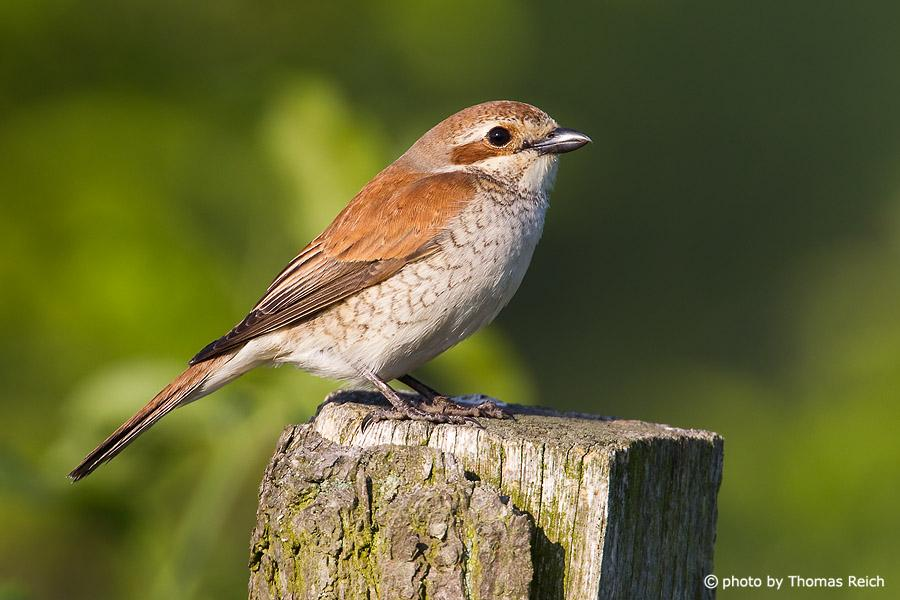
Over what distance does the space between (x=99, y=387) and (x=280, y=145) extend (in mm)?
913

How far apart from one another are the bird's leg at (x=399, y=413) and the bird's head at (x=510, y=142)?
897 millimetres

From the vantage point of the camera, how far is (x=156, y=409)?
3811 millimetres

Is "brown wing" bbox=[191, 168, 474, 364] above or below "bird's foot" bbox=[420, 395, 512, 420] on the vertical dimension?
above

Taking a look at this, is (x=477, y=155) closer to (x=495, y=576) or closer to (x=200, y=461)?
(x=200, y=461)

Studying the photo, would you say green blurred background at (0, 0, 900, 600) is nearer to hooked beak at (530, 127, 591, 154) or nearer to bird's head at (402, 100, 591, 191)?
bird's head at (402, 100, 591, 191)

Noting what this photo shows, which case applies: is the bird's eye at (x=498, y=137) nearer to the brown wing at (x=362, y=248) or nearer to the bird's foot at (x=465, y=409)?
the brown wing at (x=362, y=248)

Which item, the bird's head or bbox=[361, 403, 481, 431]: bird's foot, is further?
the bird's head

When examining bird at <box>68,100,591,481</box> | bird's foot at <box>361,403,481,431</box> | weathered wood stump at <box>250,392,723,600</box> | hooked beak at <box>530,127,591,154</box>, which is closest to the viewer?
weathered wood stump at <box>250,392,723,600</box>

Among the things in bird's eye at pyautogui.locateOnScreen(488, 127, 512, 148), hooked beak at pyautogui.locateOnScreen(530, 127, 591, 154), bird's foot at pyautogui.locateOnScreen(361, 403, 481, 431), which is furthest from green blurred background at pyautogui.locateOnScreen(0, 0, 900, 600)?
hooked beak at pyautogui.locateOnScreen(530, 127, 591, 154)

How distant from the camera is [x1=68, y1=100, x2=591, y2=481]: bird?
3918 millimetres

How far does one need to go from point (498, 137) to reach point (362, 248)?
0.69 m

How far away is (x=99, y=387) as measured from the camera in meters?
3.34

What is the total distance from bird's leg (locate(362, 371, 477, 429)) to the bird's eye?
39.4 inches

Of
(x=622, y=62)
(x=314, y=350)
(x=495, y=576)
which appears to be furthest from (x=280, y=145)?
(x=622, y=62)
